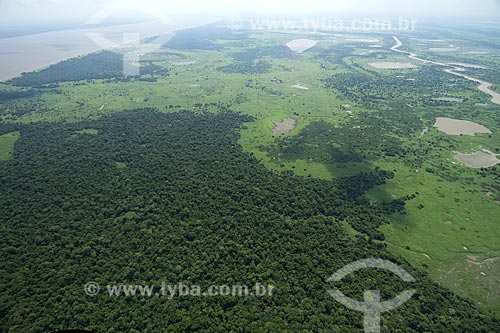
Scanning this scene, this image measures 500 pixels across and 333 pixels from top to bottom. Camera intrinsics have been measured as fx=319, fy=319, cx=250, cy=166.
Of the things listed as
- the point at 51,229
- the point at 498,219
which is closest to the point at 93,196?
the point at 51,229

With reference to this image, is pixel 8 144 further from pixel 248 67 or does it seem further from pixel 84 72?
pixel 248 67

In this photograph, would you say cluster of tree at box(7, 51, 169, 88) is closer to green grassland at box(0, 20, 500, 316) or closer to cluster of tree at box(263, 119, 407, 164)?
green grassland at box(0, 20, 500, 316)

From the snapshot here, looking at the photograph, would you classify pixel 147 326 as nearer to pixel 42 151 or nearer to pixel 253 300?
pixel 253 300

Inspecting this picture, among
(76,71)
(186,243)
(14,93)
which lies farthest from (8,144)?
(76,71)

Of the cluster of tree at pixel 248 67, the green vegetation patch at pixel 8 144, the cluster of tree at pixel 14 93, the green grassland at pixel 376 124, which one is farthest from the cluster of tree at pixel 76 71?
the green vegetation patch at pixel 8 144

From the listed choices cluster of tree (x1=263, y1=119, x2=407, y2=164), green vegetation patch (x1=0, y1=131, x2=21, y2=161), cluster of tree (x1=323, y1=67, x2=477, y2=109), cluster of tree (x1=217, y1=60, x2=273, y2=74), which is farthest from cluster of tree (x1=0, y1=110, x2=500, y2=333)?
cluster of tree (x1=217, y1=60, x2=273, y2=74)
